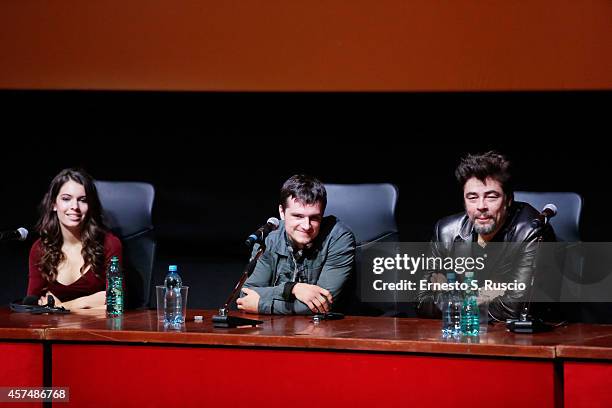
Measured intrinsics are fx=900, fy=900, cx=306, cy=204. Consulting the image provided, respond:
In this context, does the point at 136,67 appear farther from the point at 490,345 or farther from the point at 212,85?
the point at 490,345

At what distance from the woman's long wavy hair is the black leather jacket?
1.46m

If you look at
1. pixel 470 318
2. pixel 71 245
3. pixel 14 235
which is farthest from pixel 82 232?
pixel 470 318

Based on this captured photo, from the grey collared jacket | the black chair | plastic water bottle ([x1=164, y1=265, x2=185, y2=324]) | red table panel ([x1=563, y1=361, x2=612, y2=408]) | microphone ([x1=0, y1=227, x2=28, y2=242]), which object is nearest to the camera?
red table panel ([x1=563, y1=361, x2=612, y2=408])

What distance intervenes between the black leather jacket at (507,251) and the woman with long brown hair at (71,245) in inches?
56.8

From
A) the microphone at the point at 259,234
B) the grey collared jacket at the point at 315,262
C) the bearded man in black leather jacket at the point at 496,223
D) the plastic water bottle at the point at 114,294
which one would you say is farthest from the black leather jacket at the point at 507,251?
the plastic water bottle at the point at 114,294

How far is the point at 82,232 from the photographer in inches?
161

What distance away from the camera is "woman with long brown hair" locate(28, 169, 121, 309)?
4.05 meters

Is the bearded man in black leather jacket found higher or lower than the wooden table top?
higher

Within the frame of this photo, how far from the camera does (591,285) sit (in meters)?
4.63

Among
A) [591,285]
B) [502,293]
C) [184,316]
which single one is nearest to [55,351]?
[184,316]

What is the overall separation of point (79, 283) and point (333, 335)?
161cm

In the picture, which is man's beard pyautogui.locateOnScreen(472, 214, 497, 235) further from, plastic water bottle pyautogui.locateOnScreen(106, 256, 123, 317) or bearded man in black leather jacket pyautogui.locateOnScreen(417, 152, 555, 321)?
plastic water bottle pyautogui.locateOnScreen(106, 256, 123, 317)

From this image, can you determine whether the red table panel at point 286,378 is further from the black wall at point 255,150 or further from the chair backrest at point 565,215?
the black wall at point 255,150

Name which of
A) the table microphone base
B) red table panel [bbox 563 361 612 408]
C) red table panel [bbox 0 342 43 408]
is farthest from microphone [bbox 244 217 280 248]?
red table panel [bbox 563 361 612 408]
